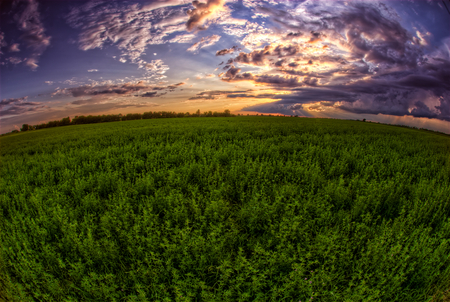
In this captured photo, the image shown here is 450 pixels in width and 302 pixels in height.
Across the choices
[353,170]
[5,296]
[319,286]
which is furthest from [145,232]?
[353,170]

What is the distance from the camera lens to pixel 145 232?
2098 millimetres

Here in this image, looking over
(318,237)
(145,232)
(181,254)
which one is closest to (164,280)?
(181,254)

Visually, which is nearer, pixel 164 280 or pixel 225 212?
pixel 164 280

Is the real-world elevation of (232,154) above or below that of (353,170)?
above

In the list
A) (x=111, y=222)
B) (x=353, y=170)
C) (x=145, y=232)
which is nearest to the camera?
(x=145, y=232)

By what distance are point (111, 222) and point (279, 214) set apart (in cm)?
214

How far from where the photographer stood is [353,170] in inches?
153

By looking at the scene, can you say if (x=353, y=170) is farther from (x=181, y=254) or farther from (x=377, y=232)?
(x=181, y=254)

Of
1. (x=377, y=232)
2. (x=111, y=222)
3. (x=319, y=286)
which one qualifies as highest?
(x=111, y=222)

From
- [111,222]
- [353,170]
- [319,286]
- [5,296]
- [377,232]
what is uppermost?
[353,170]

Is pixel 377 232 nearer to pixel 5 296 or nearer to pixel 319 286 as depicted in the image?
pixel 319 286

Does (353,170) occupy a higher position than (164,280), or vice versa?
(353,170)

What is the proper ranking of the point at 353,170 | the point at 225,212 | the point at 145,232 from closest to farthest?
1. the point at 145,232
2. the point at 225,212
3. the point at 353,170

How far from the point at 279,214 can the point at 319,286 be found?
0.85 m
